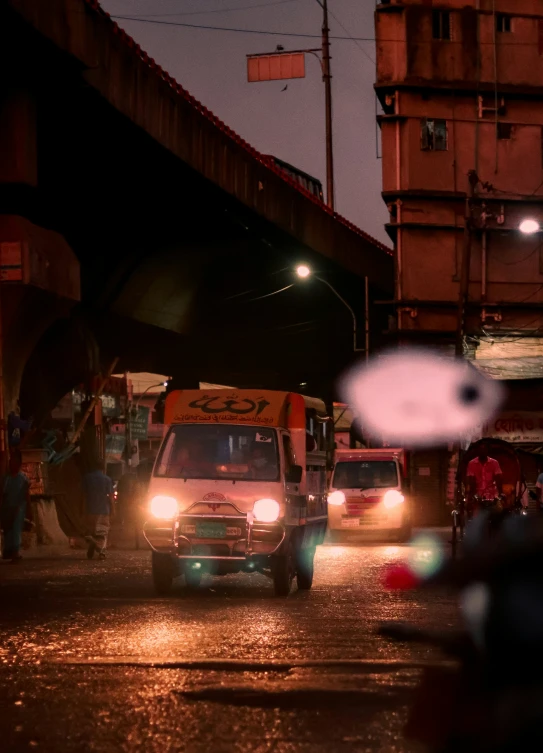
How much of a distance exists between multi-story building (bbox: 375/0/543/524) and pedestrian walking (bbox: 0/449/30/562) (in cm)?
2925

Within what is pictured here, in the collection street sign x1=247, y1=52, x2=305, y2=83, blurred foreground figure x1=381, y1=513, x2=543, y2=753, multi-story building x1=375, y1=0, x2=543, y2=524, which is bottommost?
blurred foreground figure x1=381, y1=513, x2=543, y2=753

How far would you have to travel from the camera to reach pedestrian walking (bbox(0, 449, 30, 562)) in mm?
24297

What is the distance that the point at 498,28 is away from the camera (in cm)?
5316

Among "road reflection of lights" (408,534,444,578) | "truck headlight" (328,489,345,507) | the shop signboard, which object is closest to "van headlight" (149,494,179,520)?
"road reflection of lights" (408,534,444,578)

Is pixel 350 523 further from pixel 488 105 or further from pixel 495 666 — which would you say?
pixel 495 666

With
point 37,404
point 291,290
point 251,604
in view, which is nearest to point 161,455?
point 251,604

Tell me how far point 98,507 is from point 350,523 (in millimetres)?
11297

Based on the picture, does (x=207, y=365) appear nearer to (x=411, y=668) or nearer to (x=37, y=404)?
(x=37, y=404)

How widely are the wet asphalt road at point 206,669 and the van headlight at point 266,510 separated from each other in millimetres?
1002

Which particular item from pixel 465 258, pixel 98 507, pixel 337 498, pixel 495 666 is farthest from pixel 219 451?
pixel 465 258

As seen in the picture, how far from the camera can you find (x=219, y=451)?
18094 mm

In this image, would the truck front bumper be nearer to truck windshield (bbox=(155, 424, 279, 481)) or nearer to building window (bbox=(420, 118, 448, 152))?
truck windshield (bbox=(155, 424, 279, 481))

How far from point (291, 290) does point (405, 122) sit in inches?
404

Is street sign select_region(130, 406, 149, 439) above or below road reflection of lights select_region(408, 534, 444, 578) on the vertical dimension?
above
